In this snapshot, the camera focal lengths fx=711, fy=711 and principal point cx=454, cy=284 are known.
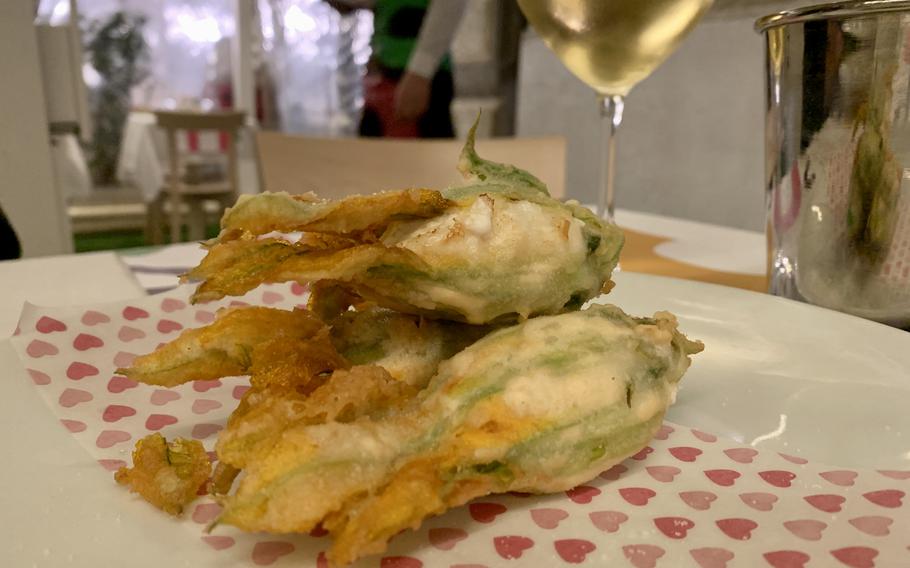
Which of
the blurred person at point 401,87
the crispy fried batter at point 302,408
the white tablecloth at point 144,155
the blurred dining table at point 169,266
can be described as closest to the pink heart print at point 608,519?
the crispy fried batter at point 302,408

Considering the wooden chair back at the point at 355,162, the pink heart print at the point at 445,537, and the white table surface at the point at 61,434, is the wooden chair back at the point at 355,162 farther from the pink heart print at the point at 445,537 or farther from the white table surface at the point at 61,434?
the pink heart print at the point at 445,537

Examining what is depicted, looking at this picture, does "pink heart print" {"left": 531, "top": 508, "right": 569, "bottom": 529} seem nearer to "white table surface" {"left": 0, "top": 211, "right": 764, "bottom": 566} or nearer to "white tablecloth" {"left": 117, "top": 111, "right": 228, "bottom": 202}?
"white table surface" {"left": 0, "top": 211, "right": 764, "bottom": 566}

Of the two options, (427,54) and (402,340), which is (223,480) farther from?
(427,54)

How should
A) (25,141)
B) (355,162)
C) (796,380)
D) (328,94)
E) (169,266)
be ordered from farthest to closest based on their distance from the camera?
(328,94) → (25,141) → (355,162) → (169,266) → (796,380)

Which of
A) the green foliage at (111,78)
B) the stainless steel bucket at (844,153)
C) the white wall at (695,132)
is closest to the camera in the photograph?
the stainless steel bucket at (844,153)

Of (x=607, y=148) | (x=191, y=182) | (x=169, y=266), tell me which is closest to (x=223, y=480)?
(x=169, y=266)

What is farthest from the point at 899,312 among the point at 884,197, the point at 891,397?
the point at 891,397
